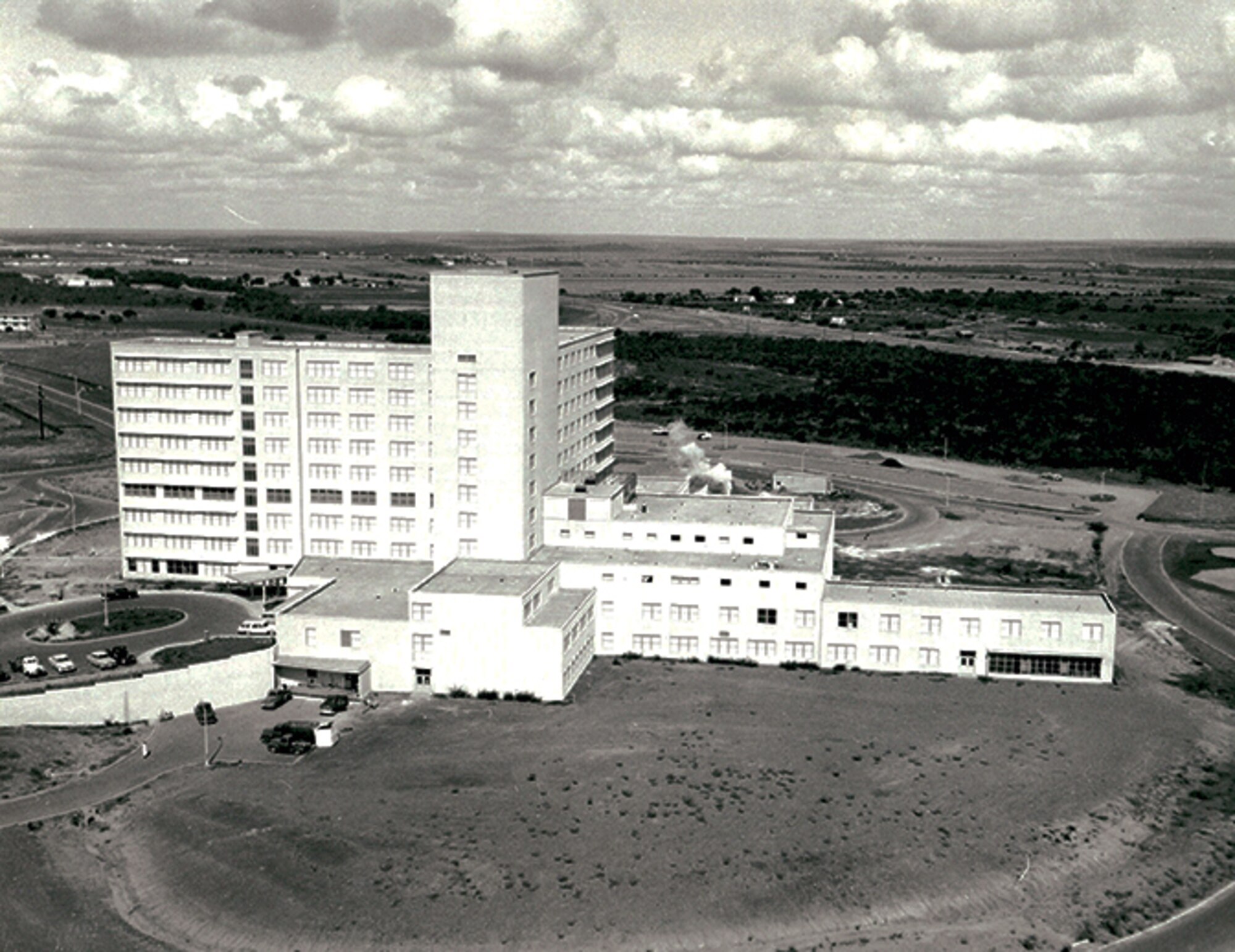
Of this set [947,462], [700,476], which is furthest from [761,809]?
[947,462]

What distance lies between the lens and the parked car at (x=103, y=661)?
77438mm

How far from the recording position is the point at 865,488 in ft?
462

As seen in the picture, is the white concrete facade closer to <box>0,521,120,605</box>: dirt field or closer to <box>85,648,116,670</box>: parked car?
<box>0,521,120,605</box>: dirt field

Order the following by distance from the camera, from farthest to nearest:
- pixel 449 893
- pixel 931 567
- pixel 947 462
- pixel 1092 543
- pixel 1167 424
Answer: pixel 1167 424 → pixel 947 462 → pixel 1092 543 → pixel 931 567 → pixel 449 893

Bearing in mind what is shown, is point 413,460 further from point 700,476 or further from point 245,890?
point 245,890

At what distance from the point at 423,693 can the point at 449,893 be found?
25.0 m

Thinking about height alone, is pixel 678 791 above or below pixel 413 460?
A: below

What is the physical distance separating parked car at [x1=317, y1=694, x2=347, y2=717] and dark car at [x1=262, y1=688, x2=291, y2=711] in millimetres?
2407

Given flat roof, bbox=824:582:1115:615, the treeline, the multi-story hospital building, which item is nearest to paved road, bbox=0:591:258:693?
the multi-story hospital building

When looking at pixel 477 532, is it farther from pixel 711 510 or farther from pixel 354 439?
pixel 711 510

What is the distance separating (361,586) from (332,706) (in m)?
13.4

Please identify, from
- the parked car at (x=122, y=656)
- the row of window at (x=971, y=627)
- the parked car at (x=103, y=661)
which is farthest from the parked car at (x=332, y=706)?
the row of window at (x=971, y=627)

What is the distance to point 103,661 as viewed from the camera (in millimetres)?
77562

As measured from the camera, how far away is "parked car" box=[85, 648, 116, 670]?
7744 cm
